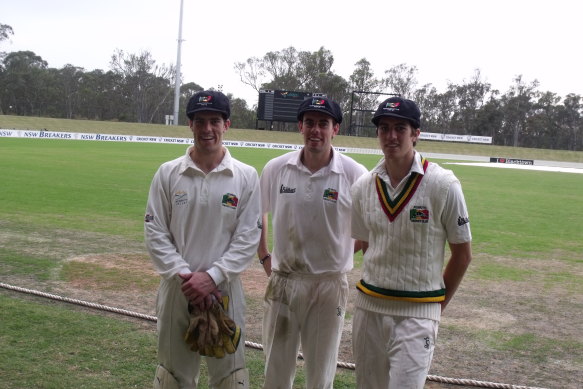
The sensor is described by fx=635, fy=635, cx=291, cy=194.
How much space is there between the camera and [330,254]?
4066 millimetres

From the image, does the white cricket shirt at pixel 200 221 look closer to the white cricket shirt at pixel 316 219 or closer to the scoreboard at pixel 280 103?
the white cricket shirt at pixel 316 219

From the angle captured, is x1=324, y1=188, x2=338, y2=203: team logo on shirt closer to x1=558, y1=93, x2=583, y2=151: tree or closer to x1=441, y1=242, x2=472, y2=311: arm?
x1=441, y1=242, x2=472, y2=311: arm

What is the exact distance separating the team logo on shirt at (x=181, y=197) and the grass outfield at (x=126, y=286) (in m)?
1.58

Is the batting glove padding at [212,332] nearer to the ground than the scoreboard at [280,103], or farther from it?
nearer to the ground

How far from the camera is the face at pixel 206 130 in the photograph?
384 cm

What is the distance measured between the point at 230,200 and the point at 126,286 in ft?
13.5

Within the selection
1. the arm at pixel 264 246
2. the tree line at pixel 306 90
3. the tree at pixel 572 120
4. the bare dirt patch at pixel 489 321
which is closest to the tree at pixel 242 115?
the tree line at pixel 306 90

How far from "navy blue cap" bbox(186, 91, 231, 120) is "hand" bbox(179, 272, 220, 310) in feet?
3.18

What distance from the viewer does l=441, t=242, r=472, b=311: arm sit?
3.54 meters

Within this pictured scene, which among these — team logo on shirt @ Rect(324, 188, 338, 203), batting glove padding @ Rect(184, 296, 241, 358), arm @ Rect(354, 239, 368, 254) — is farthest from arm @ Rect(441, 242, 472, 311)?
batting glove padding @ Rect(184, 296, 241, 358)

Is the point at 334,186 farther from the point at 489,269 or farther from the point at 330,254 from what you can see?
the point at 489,269

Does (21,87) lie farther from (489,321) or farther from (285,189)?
(285,189)

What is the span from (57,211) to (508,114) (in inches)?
3116

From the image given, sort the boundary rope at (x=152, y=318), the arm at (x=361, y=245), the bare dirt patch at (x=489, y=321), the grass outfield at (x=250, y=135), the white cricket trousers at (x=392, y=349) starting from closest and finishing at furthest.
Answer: the white cricket trousers at (x=392, y=349) < the arm at (x=361, y=245) < the boundary rope at (x=152, y=318) < the bare dirt patch at (x=489, y=321) < the grass outfield at (x=250, y=135)
